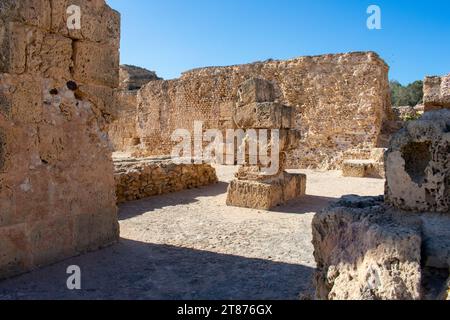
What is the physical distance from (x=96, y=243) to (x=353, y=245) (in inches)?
118

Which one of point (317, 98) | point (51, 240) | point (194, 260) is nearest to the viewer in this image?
point (51, 240)

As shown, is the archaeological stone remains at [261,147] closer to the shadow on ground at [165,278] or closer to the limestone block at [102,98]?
the shadow on ground at [165,278]

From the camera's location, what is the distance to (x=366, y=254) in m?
1.79

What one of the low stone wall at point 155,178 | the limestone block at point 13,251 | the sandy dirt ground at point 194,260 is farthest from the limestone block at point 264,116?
the limestone block at point 13,251

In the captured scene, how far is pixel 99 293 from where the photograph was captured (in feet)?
9.81

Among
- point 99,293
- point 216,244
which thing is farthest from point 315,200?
point 99,293

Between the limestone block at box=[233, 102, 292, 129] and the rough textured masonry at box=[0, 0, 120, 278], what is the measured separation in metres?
3.29

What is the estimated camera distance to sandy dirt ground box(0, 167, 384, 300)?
9.91ft

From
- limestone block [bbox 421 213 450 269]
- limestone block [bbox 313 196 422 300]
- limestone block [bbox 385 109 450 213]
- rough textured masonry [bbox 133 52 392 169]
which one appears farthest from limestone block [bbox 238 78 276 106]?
rough textured masonry [bbox 133 52 392 169]

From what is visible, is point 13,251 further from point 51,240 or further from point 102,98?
point 102,98

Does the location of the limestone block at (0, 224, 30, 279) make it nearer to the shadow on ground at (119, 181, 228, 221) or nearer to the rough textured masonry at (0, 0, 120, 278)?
the rough textured masonry at (0, 0, 120, 278)

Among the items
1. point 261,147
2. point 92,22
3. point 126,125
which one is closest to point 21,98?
point 92,22

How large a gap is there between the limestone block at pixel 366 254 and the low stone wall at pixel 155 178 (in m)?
5.20

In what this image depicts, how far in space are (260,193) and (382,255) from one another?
4.90 metres
